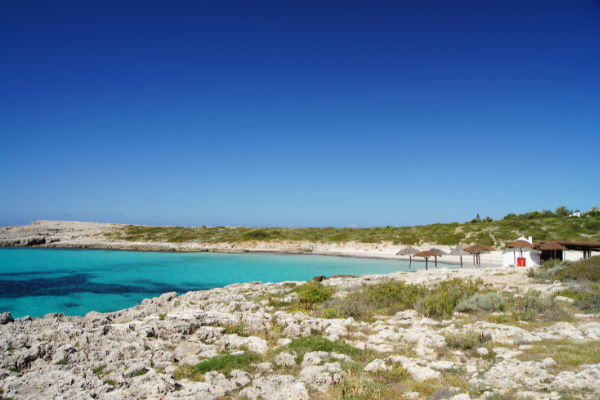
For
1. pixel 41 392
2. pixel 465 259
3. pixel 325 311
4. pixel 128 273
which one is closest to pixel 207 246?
pixel 128 273

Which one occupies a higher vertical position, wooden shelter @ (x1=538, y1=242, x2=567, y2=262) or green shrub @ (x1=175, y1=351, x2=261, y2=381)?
wooden shelter @ (x1=538, y1=242, x2=567, y2=262)

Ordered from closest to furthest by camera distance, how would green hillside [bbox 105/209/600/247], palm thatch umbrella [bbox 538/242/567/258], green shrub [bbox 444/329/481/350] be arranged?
1. green shrub [bbox 444/329/481/350]
2. palm thatch umbrella [bbox 538/242/567/258]
3. green hillside [bbox 105/209/600/247]

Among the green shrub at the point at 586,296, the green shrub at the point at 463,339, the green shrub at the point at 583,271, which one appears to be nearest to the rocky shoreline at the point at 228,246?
the green shrub at the point at 583,271

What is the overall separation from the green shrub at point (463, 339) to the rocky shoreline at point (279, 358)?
13 cm

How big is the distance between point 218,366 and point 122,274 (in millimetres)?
35822

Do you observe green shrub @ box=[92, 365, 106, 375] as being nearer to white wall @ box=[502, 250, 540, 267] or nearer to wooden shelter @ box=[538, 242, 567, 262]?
wooden shelter @ box=[538, 242, 567, 262]

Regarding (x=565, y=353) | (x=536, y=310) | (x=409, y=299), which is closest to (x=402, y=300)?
(x=409, y=299)

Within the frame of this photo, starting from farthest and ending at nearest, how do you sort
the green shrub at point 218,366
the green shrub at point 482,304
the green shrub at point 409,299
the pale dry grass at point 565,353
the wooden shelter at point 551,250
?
the wooden shelter at point 551,250 → the green shrub at point 409,299 → the green shrub at point 482,304 → the green shrub at point 218,366 → the pale dry grass at point 565,353

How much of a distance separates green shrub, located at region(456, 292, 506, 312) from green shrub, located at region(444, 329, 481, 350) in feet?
10.5

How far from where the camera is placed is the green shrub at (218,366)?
Result: 268 inches

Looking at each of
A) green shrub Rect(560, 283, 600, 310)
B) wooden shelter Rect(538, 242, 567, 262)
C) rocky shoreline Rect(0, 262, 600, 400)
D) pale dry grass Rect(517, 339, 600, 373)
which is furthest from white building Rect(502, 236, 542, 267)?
pale dry grass Rect(517, 339, 600, 373)

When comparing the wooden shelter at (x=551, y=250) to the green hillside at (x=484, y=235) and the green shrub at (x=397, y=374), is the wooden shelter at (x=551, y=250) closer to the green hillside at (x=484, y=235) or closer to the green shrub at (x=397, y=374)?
the green shrub at (x=397, y=374)

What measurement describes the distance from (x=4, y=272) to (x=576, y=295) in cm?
4981

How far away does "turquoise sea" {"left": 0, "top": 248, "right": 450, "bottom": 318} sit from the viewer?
80.7ft
